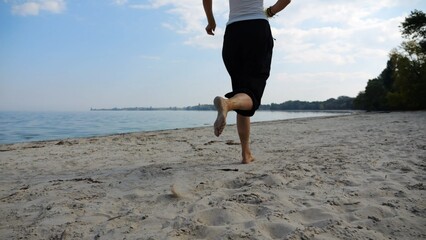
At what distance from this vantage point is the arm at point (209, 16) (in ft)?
9.75

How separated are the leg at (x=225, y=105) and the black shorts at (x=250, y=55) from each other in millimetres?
126

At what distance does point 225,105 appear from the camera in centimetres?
219

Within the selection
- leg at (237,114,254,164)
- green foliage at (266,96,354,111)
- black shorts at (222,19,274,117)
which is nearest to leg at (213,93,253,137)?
black shorts at (222,19,274,117)

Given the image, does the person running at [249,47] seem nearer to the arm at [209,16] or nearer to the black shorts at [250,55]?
the black shorts at [250,55]

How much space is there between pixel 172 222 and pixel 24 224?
2.77 feet

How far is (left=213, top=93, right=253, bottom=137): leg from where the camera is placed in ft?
7.09

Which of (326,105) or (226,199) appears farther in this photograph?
(326,105)

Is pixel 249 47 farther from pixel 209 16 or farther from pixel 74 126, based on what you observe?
pixel 74 126

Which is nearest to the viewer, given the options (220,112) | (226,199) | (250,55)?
(226,199)

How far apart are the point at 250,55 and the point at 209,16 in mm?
696

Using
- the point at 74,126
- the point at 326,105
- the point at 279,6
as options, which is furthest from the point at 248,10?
the point at 326,105

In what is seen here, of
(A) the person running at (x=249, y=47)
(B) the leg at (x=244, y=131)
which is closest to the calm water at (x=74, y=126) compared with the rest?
(B) the leg at (x=244, y=131)

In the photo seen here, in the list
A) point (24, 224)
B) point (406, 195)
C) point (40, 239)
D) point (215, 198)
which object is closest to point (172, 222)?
point (215, 198)

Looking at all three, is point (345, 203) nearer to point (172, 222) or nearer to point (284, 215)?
point (284, 215)
